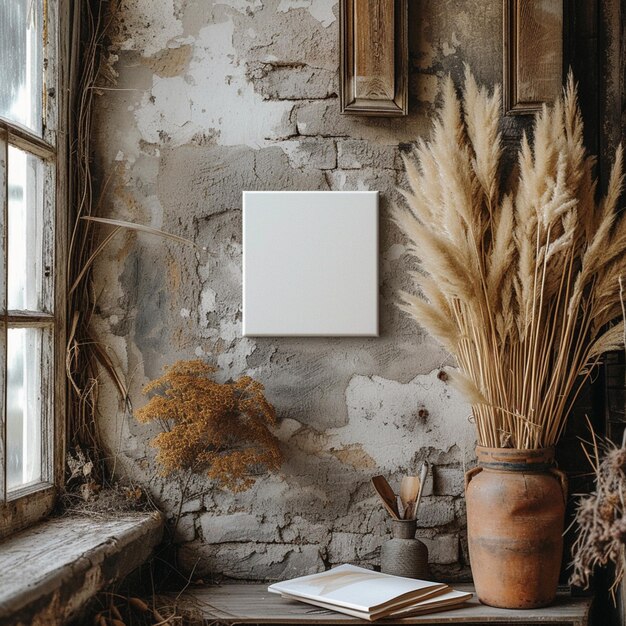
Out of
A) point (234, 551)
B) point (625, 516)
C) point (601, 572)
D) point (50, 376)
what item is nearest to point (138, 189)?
point (50, 376)

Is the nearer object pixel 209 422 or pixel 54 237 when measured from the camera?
pixel 209 422

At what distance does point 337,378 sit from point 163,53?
1221 mm

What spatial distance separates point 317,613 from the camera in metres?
2.05

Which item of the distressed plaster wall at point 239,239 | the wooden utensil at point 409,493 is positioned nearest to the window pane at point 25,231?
the distressed plaster wall at point 239,239

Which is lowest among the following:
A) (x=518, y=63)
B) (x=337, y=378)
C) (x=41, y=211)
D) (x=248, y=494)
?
(x=248, y=494)

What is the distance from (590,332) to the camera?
7.84ft

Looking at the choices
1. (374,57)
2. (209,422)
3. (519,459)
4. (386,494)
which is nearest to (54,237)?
(209,422)

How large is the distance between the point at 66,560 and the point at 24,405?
590 millimetres

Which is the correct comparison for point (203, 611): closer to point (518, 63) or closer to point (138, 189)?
point (138, 189)

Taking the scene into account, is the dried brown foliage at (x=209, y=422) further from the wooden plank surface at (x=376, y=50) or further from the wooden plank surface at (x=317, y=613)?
the wooden plank surface at (x=376, y=50)

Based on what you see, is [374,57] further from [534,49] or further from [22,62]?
[22,62]

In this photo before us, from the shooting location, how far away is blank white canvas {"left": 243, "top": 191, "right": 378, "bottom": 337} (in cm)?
245

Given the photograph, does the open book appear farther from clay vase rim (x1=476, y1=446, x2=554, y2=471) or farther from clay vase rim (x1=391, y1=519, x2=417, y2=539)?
clay vase rim (x1=476, y1=446, x2=554, y2=471)

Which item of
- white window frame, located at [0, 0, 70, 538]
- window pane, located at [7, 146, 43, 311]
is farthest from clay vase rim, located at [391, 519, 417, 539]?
window pane, located at [7, 146, 43, 311]
